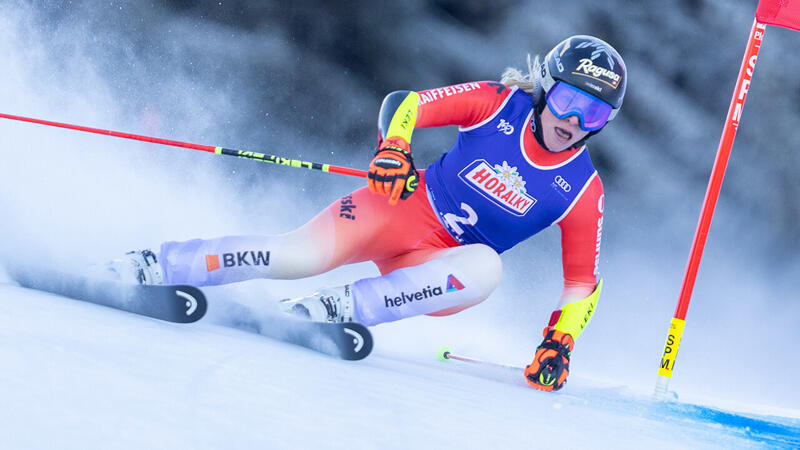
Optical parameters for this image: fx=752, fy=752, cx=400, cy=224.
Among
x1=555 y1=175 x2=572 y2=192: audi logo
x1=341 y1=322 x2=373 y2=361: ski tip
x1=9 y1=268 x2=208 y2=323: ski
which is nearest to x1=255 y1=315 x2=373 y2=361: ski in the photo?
x1=341 y1=322 x2=373 y2=361: ski tip

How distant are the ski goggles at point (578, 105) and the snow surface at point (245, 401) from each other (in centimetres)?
80

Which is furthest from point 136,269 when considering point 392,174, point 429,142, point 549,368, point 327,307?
point 429,142

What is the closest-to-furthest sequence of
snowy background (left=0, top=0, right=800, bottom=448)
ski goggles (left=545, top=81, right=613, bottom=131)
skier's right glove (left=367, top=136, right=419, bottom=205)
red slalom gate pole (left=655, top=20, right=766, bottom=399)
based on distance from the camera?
skier's right glove (left=367, top=136, right=419, bottom=205), ski goggles (left=545, top=81, right=613, bottom=131), red slalom gate pole (left=655, top=20, right=766, bottom=399), snowy background (left=0, top=0, right=800, bottom=448)

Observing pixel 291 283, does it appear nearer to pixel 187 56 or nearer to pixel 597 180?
pixel 187 56

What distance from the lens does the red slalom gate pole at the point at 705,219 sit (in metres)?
2.63

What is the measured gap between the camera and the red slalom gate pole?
8.62ft

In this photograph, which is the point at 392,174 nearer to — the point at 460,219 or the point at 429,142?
the point at 460,219

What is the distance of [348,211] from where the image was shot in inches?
91.5

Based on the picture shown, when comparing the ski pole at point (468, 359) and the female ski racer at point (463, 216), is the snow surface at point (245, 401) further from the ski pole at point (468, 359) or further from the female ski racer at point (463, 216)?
the ski pole at point (468, 359)

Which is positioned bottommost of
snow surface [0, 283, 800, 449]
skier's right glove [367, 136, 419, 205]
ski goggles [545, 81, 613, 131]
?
snow surface [0, 283, 800, 449]

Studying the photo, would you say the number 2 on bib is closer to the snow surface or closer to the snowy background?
the snow surface

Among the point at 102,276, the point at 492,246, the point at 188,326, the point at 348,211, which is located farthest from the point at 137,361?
the point at 492,246

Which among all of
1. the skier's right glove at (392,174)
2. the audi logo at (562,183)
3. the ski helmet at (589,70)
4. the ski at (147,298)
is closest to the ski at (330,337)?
the ski at (147,298)

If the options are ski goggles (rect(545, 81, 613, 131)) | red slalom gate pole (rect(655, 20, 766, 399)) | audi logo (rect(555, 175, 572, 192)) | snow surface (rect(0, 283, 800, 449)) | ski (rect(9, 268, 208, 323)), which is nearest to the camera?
snow surface (rect(0, 283, 800, 449))
